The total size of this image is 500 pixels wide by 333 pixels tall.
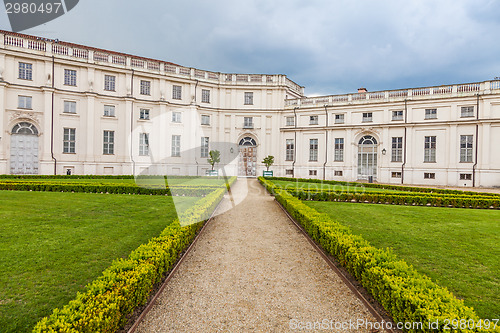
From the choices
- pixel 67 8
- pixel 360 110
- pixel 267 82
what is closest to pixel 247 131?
pixel 267 82

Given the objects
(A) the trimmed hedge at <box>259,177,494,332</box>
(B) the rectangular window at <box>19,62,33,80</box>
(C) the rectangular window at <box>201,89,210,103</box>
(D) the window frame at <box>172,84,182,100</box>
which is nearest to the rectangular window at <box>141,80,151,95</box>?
(D) the window frame at <box>172,84,182,100</box>

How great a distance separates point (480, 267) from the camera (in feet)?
18.0

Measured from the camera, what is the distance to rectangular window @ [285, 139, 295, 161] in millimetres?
35281

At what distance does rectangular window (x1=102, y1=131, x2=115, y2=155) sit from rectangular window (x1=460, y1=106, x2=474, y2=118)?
1564 inches

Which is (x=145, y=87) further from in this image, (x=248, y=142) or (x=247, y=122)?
(x=248, y=142)

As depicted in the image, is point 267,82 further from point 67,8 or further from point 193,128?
point 67,8

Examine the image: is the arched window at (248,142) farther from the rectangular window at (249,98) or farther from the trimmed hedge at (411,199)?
the trimmed hedge at (411,199)

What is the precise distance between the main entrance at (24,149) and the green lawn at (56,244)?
63.9ft

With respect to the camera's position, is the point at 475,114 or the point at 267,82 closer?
the point at 475,114

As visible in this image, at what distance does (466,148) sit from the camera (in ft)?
88.4

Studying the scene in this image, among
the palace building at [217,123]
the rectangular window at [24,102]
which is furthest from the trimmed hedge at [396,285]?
the rectangular window at [24,102]

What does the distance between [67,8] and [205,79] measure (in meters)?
16.0

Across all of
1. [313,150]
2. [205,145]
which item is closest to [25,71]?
[205,145]

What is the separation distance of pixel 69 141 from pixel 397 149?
38.0 meters
